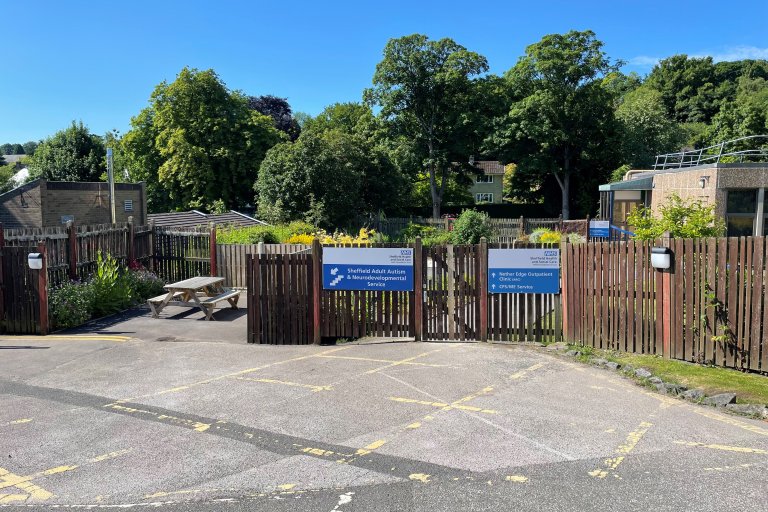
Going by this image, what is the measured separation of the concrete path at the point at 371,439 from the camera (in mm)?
4918

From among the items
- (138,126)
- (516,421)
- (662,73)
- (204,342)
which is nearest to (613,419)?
(516,421)

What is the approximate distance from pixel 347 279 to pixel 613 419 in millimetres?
5427

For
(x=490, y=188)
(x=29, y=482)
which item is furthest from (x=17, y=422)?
(x=490, y=188)

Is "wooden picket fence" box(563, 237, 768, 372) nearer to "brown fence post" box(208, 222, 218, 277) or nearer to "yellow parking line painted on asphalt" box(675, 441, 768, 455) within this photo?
"yellow parking line painted on asphalt" box(675, 441, 768, 455)

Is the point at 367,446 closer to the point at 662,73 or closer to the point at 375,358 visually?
the point at 375,358

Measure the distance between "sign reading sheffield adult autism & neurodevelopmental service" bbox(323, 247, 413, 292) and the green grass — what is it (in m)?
3.58

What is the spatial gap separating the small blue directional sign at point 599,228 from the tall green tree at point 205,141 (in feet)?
87.2

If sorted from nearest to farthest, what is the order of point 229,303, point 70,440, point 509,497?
point 509,497 → point 70,440 → point 229,303

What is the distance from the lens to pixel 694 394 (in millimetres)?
7129

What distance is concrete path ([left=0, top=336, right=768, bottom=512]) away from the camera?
4918 millimetres

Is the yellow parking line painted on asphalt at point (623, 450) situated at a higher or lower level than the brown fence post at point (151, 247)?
lower

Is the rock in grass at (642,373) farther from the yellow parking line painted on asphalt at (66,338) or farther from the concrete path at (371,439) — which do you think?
the yellow parking line painted on asphalt at (66,338)

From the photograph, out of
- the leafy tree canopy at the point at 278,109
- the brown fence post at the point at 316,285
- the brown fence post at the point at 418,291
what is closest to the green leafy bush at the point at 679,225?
the brown fence post at the point at 418,291

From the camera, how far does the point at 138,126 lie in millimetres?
49469
